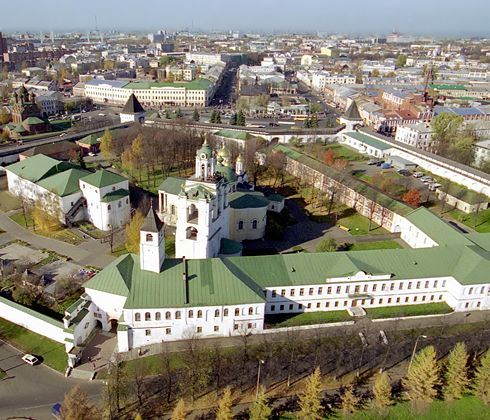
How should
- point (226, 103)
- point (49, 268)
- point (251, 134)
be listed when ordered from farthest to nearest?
point (226, 103)
point (251, 134)
point (49, 268)

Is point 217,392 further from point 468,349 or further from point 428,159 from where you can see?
point 428,159

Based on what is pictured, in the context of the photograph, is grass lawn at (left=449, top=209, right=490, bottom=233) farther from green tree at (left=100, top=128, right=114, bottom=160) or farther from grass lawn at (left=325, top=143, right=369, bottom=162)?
green tree at (left=100, top=128, right=114, bottom=160)

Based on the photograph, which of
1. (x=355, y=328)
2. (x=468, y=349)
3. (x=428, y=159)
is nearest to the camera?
(x=468, y=349)

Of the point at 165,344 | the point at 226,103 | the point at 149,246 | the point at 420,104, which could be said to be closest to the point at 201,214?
the point at 149,246

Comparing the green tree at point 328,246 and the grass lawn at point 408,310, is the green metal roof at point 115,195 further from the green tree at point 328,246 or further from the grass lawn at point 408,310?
the grass lawn at point 408,310

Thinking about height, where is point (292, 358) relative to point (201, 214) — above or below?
below

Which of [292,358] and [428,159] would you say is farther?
[428,159]

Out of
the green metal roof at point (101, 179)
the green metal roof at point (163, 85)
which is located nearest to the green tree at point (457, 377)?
the green metal roof at point (101, 179)

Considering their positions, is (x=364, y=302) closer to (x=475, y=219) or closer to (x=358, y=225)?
(x=358, y=225)
